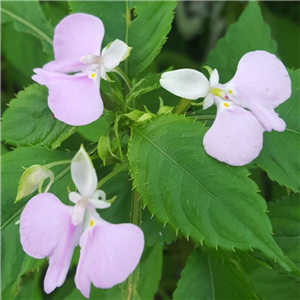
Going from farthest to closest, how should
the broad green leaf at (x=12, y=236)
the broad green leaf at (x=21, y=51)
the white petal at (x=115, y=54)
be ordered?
the broad green leaf at (x=21, y=51), the broad green leaf at (x=12, y=236), the white petal at (x=115, y=54)

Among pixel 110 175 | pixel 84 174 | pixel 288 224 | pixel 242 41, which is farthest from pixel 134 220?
pixel 242 41

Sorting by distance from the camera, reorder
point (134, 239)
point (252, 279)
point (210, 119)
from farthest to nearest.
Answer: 1. point (252, 279)
2. point (210, 119)
3. point (134, 239)

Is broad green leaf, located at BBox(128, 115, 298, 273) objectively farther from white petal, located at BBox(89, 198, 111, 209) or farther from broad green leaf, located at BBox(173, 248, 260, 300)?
broad green leaf, located at BBox(173, 248, 260, 300)

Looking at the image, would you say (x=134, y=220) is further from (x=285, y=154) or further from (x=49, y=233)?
(x=285, y=154)

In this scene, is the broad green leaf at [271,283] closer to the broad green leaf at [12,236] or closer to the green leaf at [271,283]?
the green leaf at [271,283]

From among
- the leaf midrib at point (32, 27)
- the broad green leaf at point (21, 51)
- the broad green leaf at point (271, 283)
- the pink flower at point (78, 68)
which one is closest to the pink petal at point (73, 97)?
the pink flower at point (78, 68)

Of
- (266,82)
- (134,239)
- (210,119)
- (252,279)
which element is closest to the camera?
(134,239)

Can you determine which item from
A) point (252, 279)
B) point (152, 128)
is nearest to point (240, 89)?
point (152, 128)

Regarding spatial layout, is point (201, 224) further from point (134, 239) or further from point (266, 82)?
point (266, 82)
